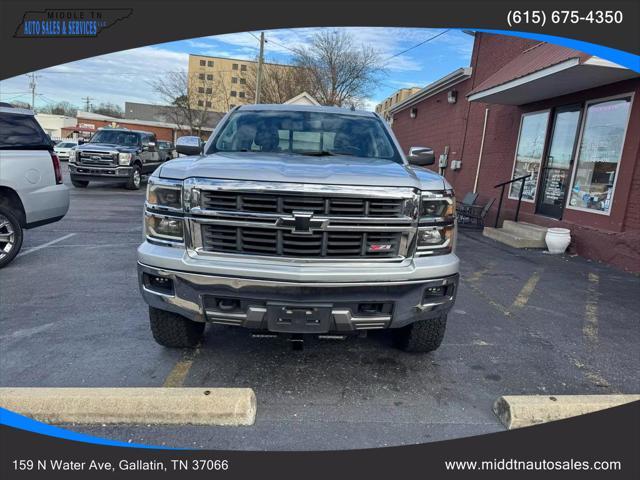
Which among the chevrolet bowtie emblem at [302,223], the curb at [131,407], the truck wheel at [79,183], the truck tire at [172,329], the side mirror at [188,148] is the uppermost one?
the side mirror at [188,148]

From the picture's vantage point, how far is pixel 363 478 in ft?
7.27

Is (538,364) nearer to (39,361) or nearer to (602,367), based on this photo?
(602,367)

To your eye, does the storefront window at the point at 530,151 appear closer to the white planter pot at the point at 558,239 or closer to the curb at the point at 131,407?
the white planter pot at the point at 558,239

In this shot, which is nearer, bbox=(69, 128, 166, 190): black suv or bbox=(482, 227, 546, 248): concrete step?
bbox=(482, 227, 546, 248): concrete step

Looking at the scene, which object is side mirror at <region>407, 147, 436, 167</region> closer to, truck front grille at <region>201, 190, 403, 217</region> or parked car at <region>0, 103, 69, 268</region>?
truck front grille at <region>201, 190, 403, 217</region>

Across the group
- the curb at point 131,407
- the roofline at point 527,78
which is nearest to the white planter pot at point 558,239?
the roofline at point 527,78

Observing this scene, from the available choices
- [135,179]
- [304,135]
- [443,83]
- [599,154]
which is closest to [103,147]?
[135,179]

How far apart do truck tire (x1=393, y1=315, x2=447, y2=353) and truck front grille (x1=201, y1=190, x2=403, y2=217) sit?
1.02m

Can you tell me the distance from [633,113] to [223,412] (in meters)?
8.15

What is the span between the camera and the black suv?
14156 millimetres

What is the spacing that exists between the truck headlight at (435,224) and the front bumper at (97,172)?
14.0 metres

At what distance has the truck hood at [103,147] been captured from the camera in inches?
554

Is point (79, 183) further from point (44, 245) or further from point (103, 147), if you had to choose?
point (44, 245)

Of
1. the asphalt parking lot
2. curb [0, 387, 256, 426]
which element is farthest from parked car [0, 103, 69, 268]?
curb [0, 387, 256, 426]
